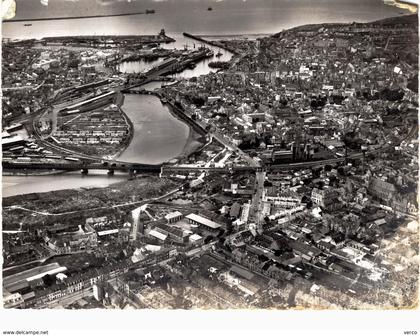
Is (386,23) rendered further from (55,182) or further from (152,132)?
(55,182)

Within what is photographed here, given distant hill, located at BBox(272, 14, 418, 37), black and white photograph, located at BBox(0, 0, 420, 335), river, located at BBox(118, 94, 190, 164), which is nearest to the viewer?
black and white photograph, located at BBox(0, 0, 420, 335)

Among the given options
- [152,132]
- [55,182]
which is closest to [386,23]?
[152,132]

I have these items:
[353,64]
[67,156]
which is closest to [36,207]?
[67,156]

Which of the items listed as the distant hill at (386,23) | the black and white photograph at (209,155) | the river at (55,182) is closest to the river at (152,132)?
the black and white photograph at (209,155)

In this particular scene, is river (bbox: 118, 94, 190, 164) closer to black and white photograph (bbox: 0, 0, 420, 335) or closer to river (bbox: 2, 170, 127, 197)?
black and white photograph (bbox: 0, 0, 420, 335)

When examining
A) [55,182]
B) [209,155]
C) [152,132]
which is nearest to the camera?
[55,182]

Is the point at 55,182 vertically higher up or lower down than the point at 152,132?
lower down

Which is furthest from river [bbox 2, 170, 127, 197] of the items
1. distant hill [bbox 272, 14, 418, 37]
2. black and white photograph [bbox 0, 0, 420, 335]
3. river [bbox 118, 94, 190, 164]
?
distant hill [bbox 272, 14, 418, 37]

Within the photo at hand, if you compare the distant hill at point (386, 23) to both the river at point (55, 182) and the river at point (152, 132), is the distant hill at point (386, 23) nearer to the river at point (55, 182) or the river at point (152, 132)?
the river at point (152, 132)
